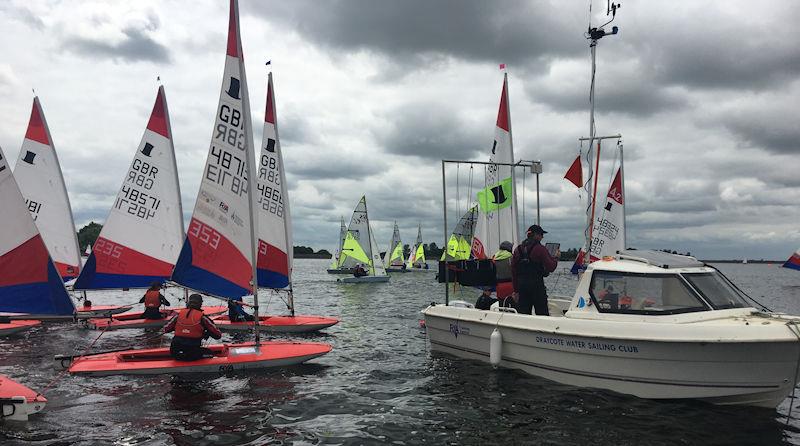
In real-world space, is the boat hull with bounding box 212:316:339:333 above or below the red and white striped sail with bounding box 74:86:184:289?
below

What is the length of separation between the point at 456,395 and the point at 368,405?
174 centimetres

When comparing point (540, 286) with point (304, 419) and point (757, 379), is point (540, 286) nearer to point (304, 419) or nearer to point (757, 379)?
point (757, 379)

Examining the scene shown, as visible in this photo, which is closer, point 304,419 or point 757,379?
point 757,379

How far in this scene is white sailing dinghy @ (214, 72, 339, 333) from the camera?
733 inches

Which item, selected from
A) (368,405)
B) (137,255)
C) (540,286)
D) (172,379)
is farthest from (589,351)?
(137,255)

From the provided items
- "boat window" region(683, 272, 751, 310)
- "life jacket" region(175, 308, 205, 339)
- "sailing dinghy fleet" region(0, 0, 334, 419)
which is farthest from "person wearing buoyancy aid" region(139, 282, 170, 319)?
"boat window" region(683, 272, 751, 310)

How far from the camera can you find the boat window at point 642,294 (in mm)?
9188

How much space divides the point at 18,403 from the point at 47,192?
16.8 metres

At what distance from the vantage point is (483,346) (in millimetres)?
12070

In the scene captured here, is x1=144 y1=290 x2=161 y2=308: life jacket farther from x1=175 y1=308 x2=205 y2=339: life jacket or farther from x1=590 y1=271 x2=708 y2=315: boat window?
x1=590 y1=271 x2=708 y2=315: boat window

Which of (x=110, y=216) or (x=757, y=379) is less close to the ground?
(x=110, y=216)

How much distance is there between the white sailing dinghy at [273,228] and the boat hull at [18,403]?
32.5 feet

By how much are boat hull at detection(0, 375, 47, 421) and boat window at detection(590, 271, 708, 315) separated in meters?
9.60

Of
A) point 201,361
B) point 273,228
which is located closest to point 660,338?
point 201,361
